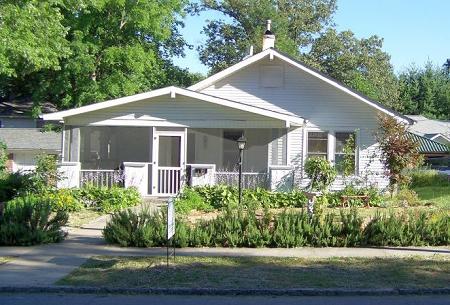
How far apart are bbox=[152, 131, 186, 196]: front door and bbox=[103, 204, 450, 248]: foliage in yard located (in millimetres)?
8173

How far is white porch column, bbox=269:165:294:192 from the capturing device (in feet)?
67.6

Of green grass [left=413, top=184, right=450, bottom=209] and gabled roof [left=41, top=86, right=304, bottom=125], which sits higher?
gabled roof [left=41, top=86, right=304, bottom=125]

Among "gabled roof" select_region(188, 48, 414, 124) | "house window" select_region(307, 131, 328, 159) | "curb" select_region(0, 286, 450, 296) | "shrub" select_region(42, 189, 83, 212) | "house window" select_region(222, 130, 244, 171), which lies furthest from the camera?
"house window" select_region(307, 131, 328, 159)

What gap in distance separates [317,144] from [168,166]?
5.40 m

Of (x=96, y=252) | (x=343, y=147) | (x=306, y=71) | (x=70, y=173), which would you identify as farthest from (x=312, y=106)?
(x=96, y=252)

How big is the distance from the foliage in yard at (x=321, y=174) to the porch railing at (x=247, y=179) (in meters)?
1.48

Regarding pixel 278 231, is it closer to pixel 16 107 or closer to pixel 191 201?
pixel 191 201

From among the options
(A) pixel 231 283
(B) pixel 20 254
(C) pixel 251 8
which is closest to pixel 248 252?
(A) pixel 231 283

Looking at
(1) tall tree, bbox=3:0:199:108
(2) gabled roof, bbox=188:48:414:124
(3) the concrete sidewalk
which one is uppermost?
(1) tall tree, bbox=3:0:199:108

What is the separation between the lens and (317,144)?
22688 mm

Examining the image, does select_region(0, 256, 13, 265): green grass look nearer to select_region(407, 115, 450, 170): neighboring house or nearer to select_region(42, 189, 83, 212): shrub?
select_region(42, 189, 83, 212): shrub

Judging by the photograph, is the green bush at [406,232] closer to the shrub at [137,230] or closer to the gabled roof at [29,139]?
the shrub at [137,230]

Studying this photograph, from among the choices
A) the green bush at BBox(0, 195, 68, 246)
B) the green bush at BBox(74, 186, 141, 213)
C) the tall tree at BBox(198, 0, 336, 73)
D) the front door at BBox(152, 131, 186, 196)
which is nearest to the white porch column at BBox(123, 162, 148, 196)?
the front door at BBox(152, 131, 186, 196)

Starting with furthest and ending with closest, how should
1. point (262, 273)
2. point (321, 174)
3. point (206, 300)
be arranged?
point (321, 174) < point (262, 273) < point (206, 300)
